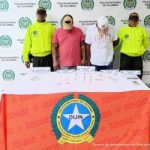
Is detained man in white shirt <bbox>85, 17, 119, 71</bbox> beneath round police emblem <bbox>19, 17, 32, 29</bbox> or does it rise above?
beneath

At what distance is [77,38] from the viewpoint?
4.66m

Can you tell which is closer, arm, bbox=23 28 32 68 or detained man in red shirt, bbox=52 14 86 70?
detained man in red shirt, bbox=52 14 86 70

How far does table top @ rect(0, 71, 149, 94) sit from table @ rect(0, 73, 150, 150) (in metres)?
0.02

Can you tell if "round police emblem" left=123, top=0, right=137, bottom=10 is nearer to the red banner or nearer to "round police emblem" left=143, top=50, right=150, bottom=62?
"round police emblem" left=143, top=50, right=150, bottom=62

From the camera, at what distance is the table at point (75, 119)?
2615 millimetres

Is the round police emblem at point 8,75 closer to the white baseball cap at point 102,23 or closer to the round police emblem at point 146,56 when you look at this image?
the white baseball cap at point 102,23

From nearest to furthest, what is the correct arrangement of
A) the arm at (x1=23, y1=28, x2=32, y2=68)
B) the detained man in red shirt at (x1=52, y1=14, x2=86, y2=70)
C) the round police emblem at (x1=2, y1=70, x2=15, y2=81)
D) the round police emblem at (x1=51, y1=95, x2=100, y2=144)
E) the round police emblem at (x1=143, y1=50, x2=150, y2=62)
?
the round police emblem at (x1=51, y1=95, x2=100, y2=144) < the detained man in red shirt at (x1=52, y1=14, x2=86, y2=70) < the arm at (x1=23, y1=28, x2=32, y2=68) < the round police emblem at (x1=143, y1=50, x2=150, y2=62) < the round police emblem at (x1=2, y1=70, x2=15, y2=81)

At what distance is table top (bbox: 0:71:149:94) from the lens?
2.68m

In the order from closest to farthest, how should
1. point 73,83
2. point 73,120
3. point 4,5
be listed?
point 73,120 → point 73,83 → point 4,5

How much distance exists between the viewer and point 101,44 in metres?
4.46

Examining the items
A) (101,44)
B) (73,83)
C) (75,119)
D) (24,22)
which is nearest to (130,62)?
(101,44)

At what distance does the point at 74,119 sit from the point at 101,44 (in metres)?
2.01

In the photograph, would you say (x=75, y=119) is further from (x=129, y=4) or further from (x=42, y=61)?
(x=129, y=4)

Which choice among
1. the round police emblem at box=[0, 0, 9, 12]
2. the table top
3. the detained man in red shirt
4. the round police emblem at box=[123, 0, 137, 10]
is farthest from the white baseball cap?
the round police emblem at box=[0, 0, 9, 12]
